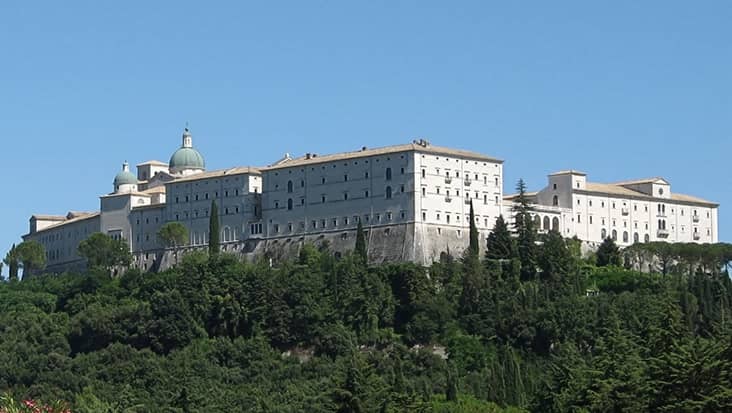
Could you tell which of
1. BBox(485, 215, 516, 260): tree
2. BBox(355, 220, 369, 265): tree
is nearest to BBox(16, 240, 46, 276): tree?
BBox(355, 220, 369, 265): tree

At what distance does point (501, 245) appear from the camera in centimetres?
9231

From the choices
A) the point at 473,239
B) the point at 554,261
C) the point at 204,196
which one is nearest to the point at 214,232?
the point at 204,196

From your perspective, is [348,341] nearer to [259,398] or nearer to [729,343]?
[259,398]

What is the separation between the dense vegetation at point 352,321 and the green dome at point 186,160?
15014 mm

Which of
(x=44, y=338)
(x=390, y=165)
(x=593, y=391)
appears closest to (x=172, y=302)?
(x=44, y=338)

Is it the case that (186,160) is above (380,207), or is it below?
above

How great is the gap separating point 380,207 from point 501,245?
6.61m

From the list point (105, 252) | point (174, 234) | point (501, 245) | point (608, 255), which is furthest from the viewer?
point (105, 252)

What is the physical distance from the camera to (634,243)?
334 feet

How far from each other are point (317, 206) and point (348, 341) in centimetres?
1218

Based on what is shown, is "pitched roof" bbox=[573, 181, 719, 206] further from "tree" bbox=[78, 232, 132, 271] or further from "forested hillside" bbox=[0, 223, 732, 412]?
"tree" bbox=[78, 232, 132, 271]

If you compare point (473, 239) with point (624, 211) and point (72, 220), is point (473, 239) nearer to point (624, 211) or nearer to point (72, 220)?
point (624, 211)

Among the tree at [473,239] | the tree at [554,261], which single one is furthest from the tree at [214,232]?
the tree at [554,261]

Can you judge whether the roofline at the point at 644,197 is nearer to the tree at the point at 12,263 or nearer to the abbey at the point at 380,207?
the abbey at the point at 380,207
